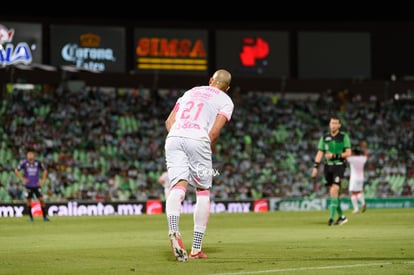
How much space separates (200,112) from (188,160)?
2.25 ft

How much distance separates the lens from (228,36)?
54875mm

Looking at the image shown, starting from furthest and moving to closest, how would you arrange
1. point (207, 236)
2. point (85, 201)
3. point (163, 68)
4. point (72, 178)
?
point (163, 68) < point (72, 178) < point (85, 201) < point (207, 236)

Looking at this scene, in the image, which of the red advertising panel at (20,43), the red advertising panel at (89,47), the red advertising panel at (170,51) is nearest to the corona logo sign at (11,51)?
the red advertising panel at (20,43)

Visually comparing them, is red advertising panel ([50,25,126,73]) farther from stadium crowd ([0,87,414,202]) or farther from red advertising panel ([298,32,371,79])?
red advertising panel ([298,32,371,79])

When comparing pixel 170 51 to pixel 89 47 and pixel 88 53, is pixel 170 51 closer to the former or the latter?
pixel 89 47

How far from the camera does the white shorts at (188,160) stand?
1209cm

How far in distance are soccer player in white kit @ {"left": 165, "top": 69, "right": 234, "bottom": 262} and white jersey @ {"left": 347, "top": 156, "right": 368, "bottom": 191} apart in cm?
2087

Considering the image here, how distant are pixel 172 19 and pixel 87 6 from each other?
18.1 ft

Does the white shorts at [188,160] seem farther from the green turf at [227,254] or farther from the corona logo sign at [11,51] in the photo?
the corona logo sign at [11,51]

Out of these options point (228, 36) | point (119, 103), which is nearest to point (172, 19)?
point (228, 36)

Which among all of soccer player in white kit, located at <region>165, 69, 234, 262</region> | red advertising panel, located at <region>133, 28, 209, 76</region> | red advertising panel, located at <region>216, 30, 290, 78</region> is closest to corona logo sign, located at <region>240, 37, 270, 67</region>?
red advertising panel, located at <region>216, 30, 290, 78</region>

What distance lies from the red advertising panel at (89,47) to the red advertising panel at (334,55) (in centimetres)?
1175

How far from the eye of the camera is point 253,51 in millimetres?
54938

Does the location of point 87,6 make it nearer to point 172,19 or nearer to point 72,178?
point 172,19
